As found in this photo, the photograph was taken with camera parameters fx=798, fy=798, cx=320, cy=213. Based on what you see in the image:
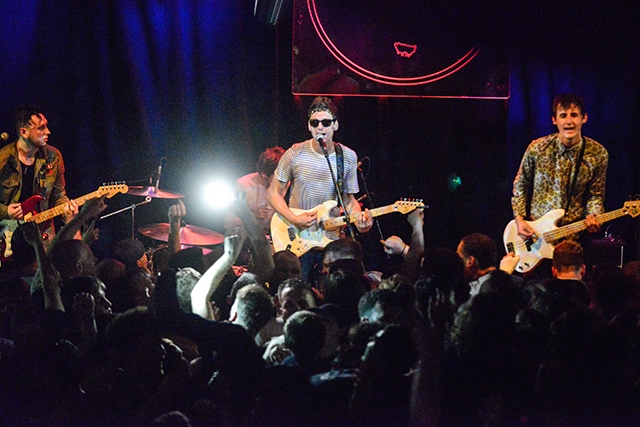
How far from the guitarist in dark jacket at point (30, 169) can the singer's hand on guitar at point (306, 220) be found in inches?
79.4

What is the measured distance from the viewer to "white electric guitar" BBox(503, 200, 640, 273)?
6.32m

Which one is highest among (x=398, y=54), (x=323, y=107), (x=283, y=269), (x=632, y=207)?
(x=398, y=54)

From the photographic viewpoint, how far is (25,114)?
6891mm

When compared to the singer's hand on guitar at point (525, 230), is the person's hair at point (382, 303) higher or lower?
higher

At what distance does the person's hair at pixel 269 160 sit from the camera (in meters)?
7.57

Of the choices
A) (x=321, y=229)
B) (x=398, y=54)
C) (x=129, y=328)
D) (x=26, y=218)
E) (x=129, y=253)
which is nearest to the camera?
(x=129, y=328)

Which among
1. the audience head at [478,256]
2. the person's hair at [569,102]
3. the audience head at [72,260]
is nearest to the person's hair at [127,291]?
the audience head at [72,260]

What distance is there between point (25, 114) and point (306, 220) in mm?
2608

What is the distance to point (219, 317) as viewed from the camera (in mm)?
4477

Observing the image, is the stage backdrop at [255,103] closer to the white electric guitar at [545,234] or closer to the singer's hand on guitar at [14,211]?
the singer's hand on guitar at [14,211]

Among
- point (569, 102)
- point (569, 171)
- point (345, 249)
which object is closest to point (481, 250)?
point (345, 249)

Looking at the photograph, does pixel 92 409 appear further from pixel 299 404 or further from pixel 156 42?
pixel 156 42

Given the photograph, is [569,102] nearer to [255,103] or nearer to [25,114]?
[255,103]

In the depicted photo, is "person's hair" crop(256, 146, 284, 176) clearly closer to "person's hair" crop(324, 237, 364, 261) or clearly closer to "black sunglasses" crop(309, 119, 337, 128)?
"black sunglasses" crop(309, 119, 337, 128)
